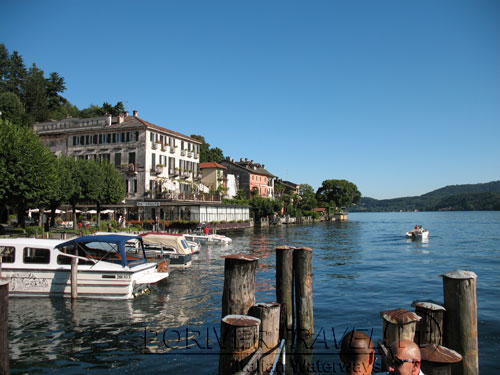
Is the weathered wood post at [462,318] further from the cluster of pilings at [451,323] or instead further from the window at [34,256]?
the window at [34,256]

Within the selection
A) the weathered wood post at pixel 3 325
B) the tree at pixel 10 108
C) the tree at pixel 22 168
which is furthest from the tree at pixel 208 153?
the weathered wood post at pixel 3 325

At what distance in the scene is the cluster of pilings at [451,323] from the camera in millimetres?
6441

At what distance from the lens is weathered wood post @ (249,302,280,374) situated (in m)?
7.16

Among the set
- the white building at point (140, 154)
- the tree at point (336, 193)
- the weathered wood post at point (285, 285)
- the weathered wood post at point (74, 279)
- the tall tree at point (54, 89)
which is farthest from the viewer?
the tree at point (336, 193)

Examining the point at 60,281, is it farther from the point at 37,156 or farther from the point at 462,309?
the point at 37,156

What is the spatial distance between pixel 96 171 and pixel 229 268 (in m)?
41.0

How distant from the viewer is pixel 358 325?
1281 cm

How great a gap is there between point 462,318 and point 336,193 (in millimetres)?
141857

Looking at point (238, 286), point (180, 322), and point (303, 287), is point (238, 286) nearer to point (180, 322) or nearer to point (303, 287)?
point (303, 287)

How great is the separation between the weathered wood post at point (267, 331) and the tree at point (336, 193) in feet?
452

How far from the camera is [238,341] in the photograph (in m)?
5.95

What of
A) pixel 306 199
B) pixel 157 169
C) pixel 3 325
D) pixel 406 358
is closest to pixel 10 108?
pixel 157 169

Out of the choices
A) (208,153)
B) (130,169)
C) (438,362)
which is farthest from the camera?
(208,153)

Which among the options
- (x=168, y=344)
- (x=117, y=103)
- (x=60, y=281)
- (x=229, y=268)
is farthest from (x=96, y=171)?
(x=117, y=103)
